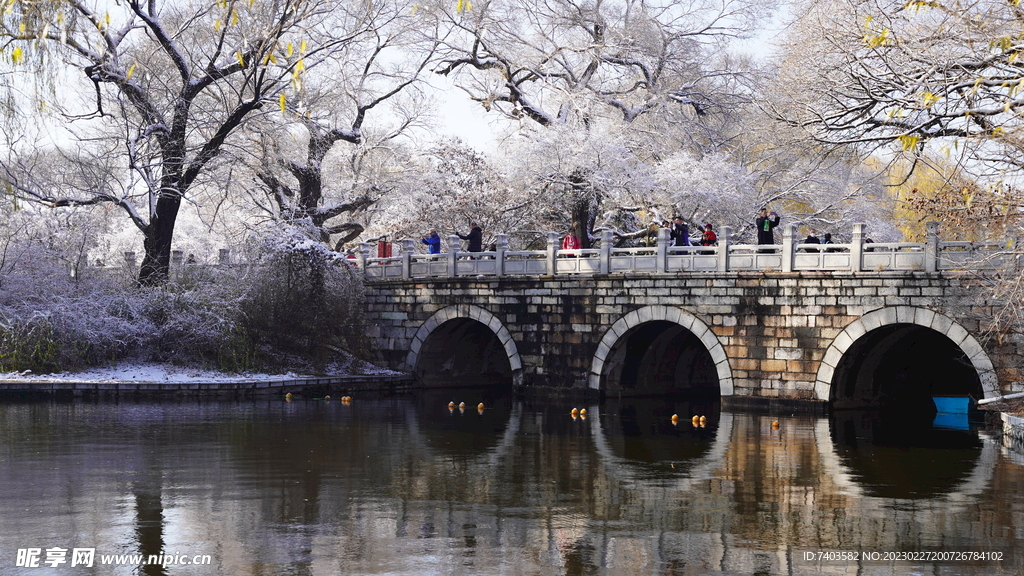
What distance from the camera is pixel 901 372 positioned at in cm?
2261

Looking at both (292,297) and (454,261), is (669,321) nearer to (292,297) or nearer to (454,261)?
(454,261)

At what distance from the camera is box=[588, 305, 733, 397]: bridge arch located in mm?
21078

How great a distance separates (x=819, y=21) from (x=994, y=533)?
9.93 meters

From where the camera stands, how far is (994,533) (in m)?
9.90

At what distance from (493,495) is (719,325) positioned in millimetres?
10506

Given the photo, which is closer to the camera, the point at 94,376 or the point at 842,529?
the point at 842,529

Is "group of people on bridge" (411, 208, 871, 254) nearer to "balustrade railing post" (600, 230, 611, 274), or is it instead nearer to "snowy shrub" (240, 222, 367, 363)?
"balustrade railing post" (600, 230, 611, 274)

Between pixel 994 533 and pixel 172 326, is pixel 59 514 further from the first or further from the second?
pixel 172 326

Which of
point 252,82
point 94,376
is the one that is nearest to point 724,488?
point 94,376

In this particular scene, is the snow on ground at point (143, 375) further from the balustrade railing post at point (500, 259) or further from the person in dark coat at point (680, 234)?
the person in dark coat at point (680, 234)

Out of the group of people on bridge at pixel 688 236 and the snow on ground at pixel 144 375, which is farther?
the group of people on bridge at pixel 688 236

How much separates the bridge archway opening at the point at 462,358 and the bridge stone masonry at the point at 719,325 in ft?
0.13

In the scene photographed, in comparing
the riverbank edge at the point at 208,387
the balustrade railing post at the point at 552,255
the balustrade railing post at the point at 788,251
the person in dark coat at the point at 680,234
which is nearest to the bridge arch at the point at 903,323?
the balustrade railing post at the point at 788,251

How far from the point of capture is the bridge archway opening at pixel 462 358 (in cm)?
2591
